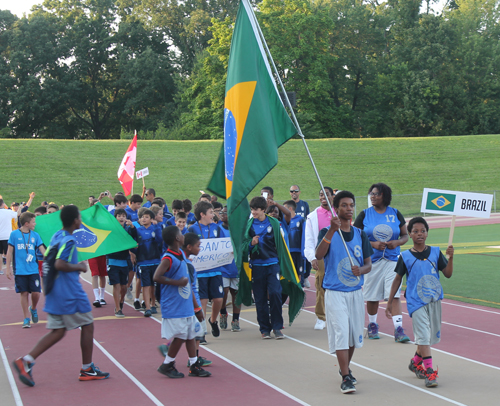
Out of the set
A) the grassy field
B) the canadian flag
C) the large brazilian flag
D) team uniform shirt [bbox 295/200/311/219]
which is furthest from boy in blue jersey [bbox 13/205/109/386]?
the grassy field

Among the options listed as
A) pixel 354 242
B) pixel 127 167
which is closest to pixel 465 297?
pixel 354 242

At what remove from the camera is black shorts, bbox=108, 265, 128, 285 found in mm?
10211

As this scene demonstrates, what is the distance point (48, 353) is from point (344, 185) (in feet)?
109

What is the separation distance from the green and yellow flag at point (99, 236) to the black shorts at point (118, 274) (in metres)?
0.48

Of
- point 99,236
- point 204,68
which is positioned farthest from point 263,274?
point 204,68

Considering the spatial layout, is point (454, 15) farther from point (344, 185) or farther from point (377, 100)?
point (344, 185)

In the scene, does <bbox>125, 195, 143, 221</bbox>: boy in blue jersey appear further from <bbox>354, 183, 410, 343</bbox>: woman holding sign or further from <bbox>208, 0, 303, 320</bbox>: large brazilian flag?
<bbox>354, 183, 410, 343</bbox>: woman holding sign

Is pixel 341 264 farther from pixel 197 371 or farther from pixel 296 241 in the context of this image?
pixel 296 241

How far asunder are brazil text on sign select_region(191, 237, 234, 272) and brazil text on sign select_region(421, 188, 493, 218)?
292 centimetres

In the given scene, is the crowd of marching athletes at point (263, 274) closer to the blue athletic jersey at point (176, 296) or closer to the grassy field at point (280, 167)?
the blue athletic jersey at point (176, 296)

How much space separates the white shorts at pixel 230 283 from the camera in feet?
29.7

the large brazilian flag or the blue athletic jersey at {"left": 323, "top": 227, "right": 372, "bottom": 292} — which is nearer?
the blue athletic jersey at {"left": 323, "top": 227, "right": 372, "bottom": 292}

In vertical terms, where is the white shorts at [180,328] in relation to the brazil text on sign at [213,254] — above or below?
below

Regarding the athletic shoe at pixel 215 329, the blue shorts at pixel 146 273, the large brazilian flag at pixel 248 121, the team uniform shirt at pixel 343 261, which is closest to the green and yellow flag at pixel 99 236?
the blue shorts at pixel 146 273
